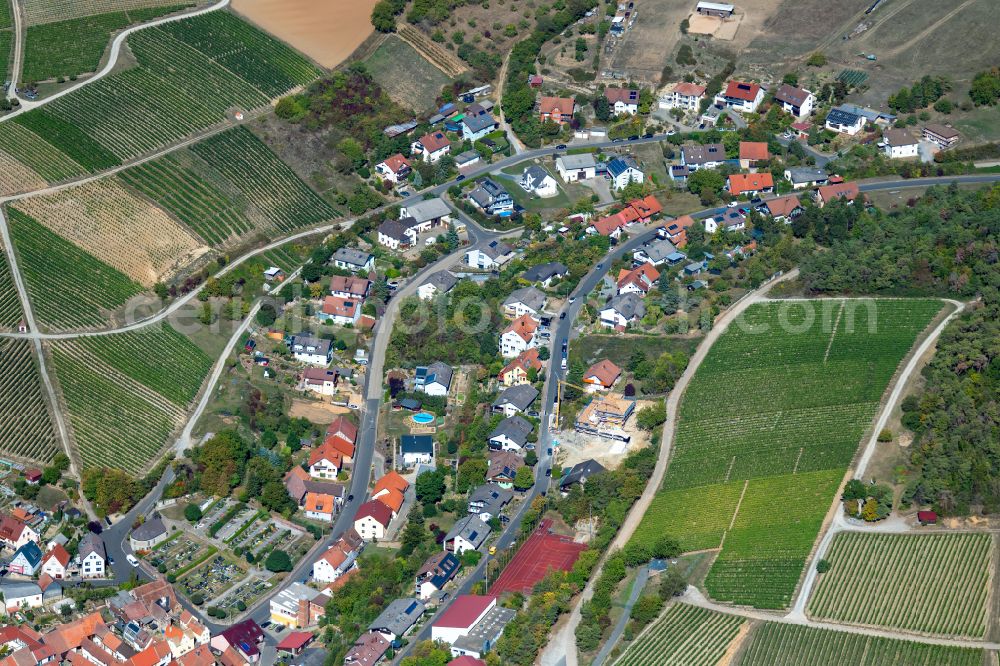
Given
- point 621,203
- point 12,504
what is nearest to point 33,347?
point 12,504

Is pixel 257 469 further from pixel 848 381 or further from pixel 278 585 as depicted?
pixel 848 381

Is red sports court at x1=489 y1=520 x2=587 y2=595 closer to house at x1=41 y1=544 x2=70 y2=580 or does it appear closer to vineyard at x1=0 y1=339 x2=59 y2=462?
house at x1=41 y1=544 x2=70 y2=580

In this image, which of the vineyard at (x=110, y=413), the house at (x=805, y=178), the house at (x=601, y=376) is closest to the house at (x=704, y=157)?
the house at (x=805, y=178)

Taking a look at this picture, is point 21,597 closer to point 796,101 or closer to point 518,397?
point 518,397

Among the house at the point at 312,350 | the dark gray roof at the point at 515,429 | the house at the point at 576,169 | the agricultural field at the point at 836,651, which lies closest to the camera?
the agricultural field at the point at 836,651

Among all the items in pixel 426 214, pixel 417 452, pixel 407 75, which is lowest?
pixel 417 452

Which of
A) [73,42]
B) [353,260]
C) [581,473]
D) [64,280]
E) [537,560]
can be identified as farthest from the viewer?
[73,42]

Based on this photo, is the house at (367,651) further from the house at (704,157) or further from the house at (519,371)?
the house at (704,157)

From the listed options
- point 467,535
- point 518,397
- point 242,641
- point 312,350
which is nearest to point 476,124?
point 312,350
